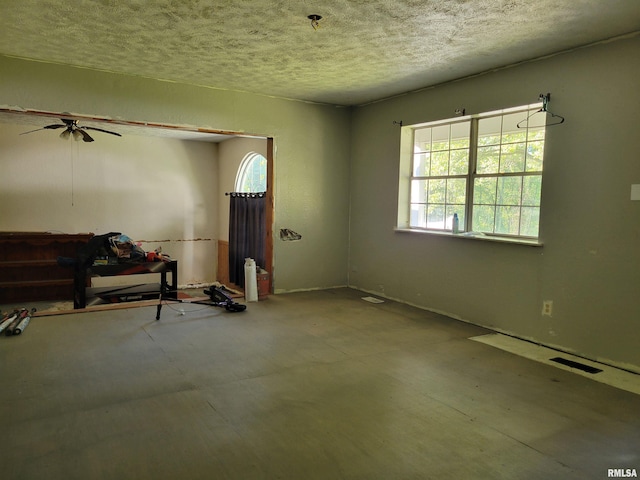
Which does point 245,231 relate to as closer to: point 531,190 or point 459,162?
point 459,162

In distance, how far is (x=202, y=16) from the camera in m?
3.33

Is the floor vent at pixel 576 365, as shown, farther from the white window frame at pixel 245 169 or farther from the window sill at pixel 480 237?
the white window frame at pixel 245 169

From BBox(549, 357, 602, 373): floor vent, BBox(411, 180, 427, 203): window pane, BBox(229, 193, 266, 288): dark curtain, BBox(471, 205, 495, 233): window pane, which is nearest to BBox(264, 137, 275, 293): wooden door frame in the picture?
BBox(229, 193, 266, 288): dark curtain

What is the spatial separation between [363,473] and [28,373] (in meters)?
2.63

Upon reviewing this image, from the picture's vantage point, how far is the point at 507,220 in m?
4.53

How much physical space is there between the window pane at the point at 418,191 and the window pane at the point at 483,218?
0.86 metres

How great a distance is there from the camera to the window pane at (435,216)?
17.5 feet

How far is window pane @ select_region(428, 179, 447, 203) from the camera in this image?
527cm

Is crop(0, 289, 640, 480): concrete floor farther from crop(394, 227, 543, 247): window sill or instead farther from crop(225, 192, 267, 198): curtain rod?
crop(225, 192, 267, 198): curtain rod

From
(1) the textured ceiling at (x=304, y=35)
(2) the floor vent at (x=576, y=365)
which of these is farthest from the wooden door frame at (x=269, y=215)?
(2) the floor vent at (x=576, y=365)

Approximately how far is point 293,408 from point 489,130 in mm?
3577

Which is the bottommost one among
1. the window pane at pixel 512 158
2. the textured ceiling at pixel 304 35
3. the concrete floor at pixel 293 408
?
the concrete floor at pixel 293 408

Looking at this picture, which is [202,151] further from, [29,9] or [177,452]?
[177,452]

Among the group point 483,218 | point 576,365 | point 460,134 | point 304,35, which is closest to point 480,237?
point 483,218
